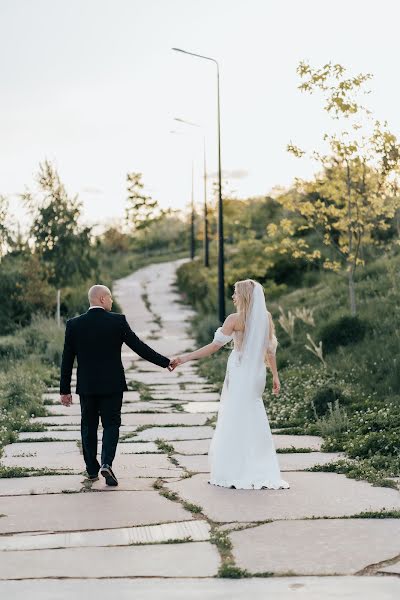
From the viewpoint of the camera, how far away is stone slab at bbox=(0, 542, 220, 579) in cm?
597

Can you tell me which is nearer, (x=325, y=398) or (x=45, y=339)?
(x=325, y=398)

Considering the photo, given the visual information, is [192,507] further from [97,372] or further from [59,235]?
[59,235]

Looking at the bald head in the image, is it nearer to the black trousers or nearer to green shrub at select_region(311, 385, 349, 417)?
the black trousers

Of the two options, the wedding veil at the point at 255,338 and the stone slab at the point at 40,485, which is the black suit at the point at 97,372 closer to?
the stone slab at the point at 40,485

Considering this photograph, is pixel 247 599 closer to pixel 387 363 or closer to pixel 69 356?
pixel 69 356

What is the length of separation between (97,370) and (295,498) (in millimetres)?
2105

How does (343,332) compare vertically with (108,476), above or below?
above

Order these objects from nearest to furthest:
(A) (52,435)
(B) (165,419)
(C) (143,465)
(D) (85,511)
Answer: (D) (85,511), (C) (143,465), (A) (52,435), (B) (165,419)

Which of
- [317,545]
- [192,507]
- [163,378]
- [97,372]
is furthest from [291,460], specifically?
[163,378]

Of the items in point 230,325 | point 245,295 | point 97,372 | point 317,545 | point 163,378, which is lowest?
point 163,378

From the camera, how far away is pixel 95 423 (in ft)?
30.5

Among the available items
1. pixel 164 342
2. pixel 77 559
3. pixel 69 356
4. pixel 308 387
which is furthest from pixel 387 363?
pixel 164 342

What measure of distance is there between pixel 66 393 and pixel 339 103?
12.3 m

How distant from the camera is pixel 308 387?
15.0 meters
